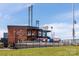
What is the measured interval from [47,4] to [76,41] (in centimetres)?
40

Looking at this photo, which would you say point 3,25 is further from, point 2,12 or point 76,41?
point 76,41

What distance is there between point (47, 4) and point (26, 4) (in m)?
0.18

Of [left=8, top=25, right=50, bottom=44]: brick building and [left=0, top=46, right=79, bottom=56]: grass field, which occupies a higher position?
[left=8, top=25, right=50, bottom=44]: brick building

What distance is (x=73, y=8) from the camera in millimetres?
6961

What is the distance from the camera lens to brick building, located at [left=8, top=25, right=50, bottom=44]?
6992mm

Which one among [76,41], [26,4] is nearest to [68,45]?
[76,41]

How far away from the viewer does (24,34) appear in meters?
7.02

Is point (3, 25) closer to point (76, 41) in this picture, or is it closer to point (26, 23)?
point (26, 23)

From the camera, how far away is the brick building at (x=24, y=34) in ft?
22.9

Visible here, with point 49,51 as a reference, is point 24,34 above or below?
above

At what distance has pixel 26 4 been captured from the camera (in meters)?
6.96

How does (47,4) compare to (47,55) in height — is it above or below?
above

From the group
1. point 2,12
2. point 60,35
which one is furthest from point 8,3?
point 60,35

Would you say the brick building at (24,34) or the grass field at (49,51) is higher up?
the brick building at (24,34)
